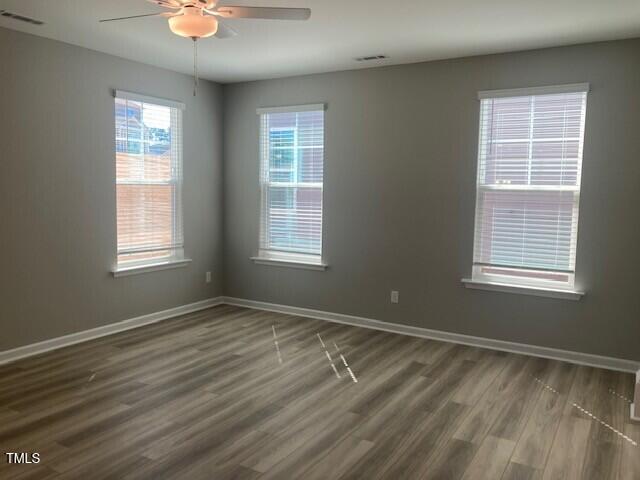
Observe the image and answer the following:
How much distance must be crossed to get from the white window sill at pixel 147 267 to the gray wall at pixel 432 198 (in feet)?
2.41

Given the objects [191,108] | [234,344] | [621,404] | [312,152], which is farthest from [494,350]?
[191,108]

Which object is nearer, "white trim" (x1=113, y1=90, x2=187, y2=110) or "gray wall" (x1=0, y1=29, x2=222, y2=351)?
"gray wall" (x1=0, y1=29, x2=222, y2=351)

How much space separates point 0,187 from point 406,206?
344 cm

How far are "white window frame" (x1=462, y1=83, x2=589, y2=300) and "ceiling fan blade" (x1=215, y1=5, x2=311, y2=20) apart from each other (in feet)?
7.96

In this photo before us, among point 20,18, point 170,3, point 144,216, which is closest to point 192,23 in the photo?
point 170,3

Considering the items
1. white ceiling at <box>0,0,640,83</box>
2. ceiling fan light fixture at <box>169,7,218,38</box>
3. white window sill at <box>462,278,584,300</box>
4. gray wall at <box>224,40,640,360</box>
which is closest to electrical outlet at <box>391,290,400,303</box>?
gray wall at <box>224,40,640,360</box>

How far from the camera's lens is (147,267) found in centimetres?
534

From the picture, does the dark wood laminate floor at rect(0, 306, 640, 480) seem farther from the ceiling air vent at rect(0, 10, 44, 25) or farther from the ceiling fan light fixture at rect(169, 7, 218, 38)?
the ceiling air vent at rect(0, 10, 44, 25)

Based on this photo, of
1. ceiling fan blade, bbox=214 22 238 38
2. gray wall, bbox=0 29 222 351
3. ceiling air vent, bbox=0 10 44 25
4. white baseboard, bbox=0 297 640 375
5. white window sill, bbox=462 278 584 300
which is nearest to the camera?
ceiling fan blade, bbox=214 22 238 38

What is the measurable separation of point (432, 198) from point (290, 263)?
5.82ft

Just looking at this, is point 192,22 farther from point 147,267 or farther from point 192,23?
point 147,267

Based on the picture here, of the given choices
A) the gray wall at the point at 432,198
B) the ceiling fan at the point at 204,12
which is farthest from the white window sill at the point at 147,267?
the ceiling fan at the point at 204,12

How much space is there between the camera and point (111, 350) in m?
4.52

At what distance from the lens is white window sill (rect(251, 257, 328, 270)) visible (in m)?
5.70
